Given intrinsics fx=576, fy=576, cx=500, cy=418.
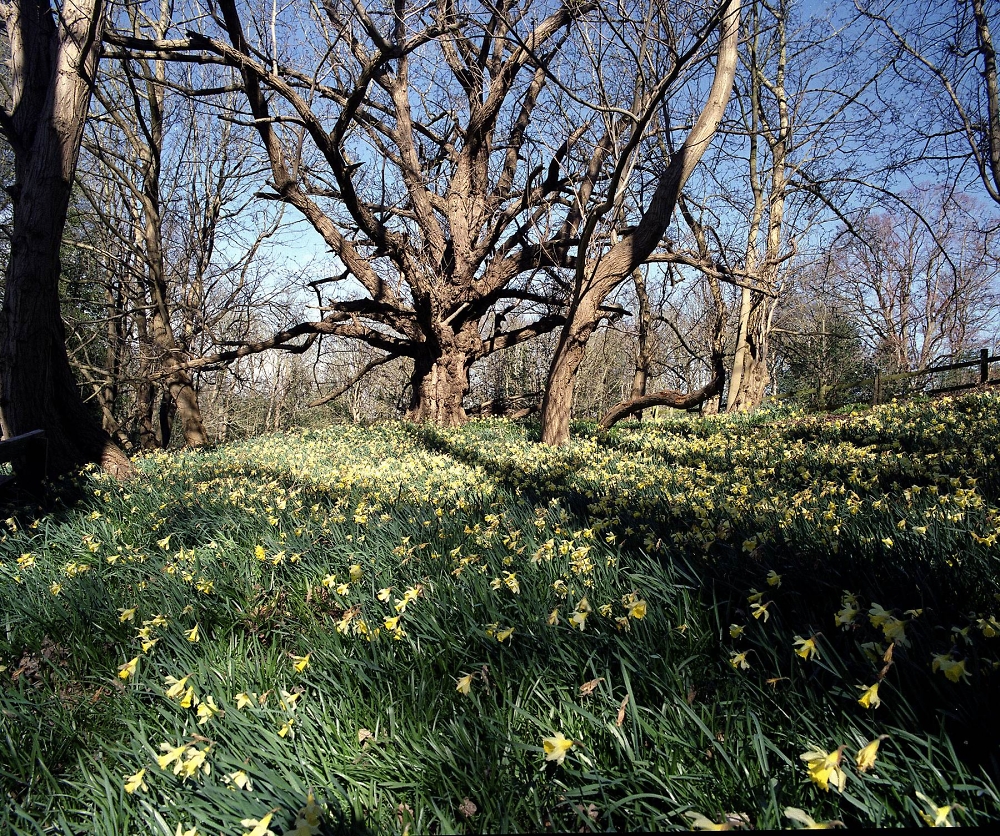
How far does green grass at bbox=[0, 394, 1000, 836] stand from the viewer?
1.34 metres

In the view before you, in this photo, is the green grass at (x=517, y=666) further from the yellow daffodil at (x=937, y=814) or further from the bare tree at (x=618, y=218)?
the bare tree at (x=618, y=218)

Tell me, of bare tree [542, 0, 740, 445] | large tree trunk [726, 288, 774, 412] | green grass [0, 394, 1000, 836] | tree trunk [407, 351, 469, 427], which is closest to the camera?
green grass [0, 394, 1000, 836]

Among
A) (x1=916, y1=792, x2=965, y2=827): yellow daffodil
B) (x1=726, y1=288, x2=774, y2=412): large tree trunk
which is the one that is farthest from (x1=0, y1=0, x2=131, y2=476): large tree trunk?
(x1=726, y1=288, x2=774, y2=412): large tree trunk

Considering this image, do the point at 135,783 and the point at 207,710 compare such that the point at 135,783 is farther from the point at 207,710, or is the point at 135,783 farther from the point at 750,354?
the point at 750,354

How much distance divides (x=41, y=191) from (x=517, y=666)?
23.3ft

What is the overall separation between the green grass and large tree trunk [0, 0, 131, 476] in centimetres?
325

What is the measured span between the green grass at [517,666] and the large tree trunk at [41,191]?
3251mm

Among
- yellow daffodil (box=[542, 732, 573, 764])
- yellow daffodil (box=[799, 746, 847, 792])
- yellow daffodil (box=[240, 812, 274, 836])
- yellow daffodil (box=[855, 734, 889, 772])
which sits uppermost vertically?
yellow daffodil (box=[855, 734, 889, 772])

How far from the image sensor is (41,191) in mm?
5992

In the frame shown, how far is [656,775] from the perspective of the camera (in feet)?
4.40

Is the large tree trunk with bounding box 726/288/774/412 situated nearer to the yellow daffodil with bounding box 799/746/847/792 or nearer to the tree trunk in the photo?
the tree trunk

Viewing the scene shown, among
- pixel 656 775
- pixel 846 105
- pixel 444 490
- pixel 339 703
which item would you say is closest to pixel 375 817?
pixel 339 703

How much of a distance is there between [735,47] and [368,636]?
864 centimetres

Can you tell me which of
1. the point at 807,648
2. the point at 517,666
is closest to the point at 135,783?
the point at 517,666
